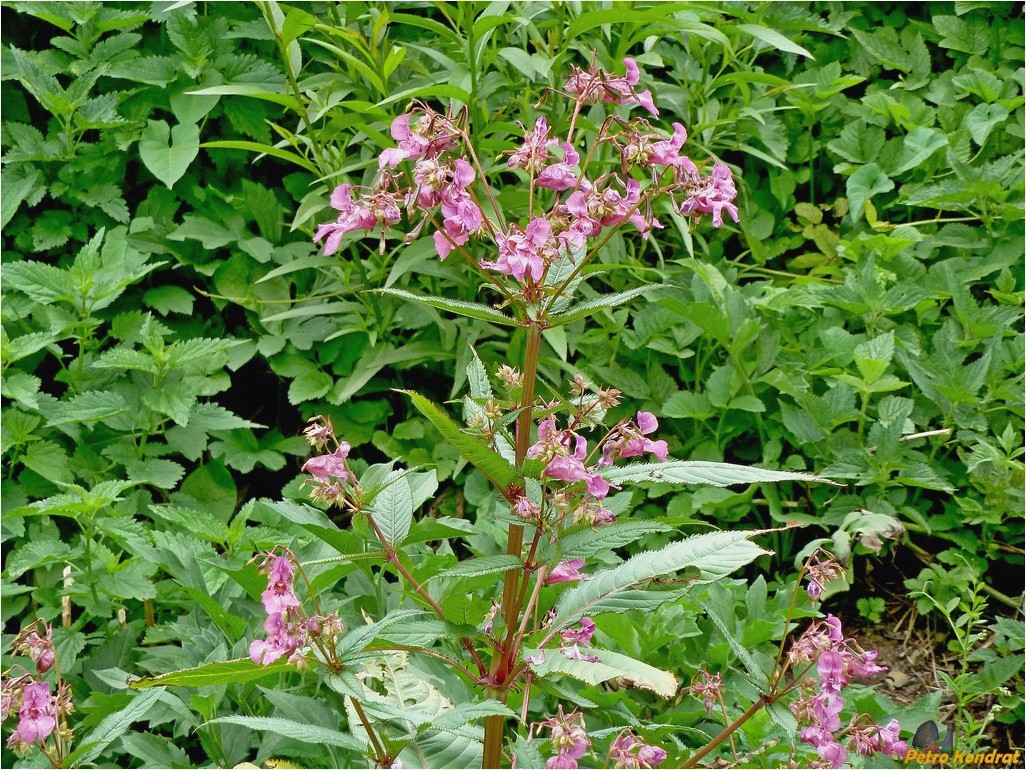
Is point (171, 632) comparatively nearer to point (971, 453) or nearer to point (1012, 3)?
point (971, 453)

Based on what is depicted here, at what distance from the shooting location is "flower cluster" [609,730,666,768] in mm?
1103

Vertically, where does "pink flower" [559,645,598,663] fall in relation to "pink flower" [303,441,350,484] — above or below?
below

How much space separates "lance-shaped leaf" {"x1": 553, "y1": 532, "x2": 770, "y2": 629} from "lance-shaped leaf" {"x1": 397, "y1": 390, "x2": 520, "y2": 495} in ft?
0.51

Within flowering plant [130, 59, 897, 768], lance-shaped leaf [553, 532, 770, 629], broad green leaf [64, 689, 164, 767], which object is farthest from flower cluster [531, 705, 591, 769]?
broad green leaf [64, 689, 164, 767]

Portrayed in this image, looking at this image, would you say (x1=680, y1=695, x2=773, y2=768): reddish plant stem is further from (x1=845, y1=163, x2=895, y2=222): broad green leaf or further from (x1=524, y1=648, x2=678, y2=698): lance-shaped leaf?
(x1=845, y1=163, x2=895, y2=222): broad green leaf

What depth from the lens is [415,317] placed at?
2453 millimetres

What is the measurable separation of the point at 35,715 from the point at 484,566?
2.17 ft

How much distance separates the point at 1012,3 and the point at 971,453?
5.57 ft

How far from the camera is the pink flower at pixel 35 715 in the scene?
125 centimetres

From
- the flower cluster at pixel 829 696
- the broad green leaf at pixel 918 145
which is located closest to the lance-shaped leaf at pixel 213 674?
the flower cluster at pixel 829 696

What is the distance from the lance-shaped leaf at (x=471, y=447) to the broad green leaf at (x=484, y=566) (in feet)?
0.25

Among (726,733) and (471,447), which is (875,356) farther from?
(471,447)

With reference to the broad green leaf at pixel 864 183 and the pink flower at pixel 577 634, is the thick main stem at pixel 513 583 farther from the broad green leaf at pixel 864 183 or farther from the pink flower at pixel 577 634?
the broad green leaf at pixel 864 183

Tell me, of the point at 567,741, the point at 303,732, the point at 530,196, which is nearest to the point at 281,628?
the point at 303,732
